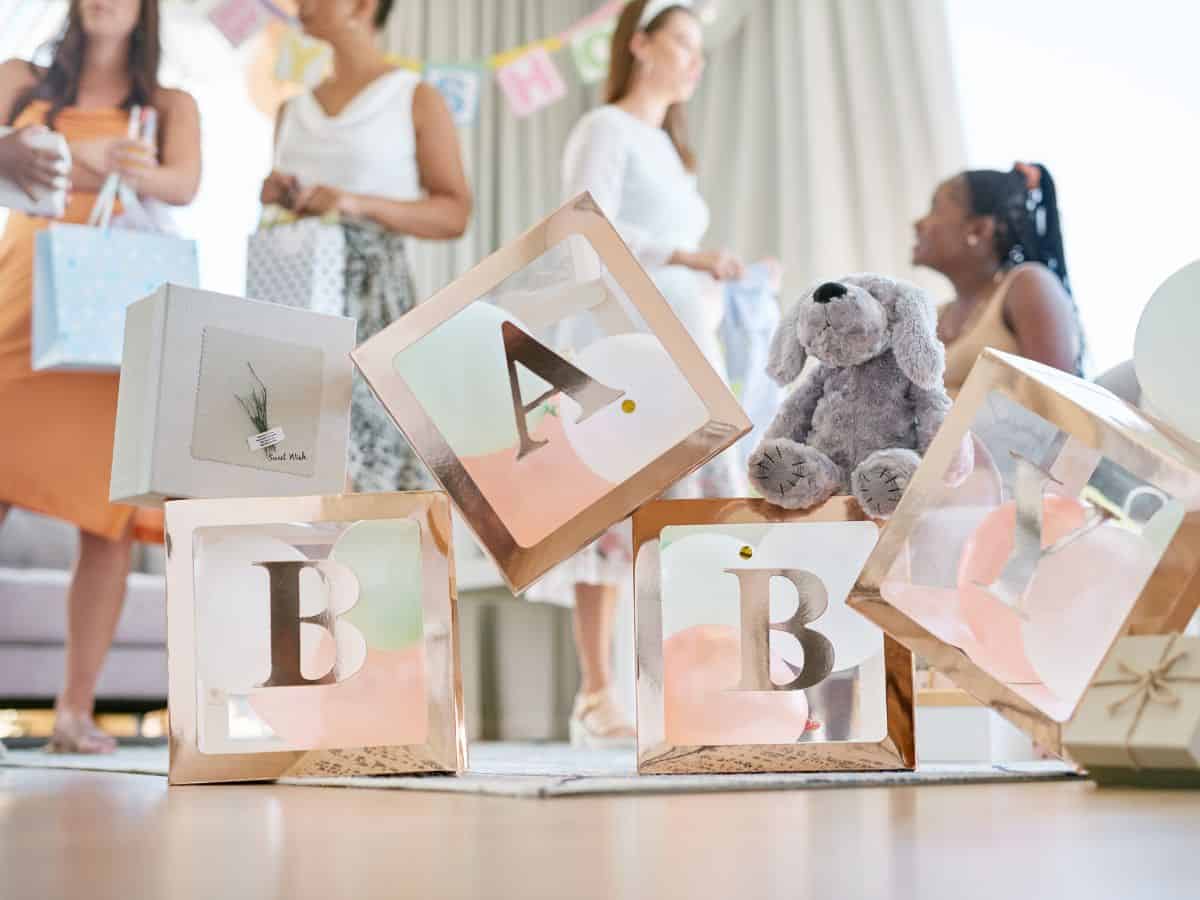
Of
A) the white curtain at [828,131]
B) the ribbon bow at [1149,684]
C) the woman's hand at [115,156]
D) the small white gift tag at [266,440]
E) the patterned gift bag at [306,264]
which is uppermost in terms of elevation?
the white curtain at [828,131]

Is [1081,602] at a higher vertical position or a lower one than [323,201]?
lower

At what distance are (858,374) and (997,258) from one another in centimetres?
119

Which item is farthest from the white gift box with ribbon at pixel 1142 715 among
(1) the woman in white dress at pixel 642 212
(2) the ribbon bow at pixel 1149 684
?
(1) the woman in white dress at pixel 642 212

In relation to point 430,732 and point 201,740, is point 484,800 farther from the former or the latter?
point 201,740

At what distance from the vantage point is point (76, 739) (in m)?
1.71

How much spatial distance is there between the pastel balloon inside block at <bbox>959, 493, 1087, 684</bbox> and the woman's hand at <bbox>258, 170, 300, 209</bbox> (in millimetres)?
1295

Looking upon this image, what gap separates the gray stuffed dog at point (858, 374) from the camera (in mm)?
1014

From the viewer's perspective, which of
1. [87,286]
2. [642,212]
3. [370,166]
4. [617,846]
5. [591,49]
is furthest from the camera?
[591,49]

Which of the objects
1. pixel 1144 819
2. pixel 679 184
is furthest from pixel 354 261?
pixel 1144 819

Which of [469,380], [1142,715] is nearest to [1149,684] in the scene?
[1142,715]

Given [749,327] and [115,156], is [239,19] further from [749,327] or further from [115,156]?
[749,327]

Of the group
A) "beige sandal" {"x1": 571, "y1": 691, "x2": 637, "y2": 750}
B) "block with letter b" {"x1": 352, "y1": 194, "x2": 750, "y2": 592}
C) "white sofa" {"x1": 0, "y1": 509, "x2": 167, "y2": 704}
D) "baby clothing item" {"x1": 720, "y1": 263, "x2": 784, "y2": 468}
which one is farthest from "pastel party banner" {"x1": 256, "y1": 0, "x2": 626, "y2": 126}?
"block with letter b" {"x1": 352, "y1": 194, "x2": 750, "y2": 592}

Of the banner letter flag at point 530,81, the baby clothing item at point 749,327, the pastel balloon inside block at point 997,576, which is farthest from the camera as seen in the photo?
the banner letter flag at point 530,81

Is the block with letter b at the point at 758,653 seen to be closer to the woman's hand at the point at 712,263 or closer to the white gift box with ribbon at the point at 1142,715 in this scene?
the white gift box with ribbon at the point at 1142,715
